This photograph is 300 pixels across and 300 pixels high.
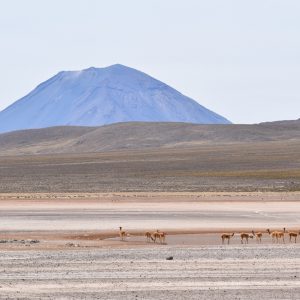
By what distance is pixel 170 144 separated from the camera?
152 metres

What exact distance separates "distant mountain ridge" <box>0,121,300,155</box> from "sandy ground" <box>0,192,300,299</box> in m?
107

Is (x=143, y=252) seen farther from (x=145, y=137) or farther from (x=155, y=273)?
(x=145, y=137)

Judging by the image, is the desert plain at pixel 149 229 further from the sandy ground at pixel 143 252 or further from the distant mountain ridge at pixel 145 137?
the distant mountain ridge at pixel 145 137

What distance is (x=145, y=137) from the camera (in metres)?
161

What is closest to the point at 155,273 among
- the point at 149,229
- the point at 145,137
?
the point at 149,229

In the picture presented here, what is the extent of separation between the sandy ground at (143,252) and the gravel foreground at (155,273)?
18 mm

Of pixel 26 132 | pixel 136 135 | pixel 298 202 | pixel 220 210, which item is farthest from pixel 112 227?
pixel 26 132

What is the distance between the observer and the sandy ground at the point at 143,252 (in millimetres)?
16609

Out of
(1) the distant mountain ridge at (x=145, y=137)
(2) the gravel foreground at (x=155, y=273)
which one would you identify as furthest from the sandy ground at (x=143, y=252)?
(1) the distant mountain ridge at (x=145, y=137)

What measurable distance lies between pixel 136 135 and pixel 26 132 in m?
30.3

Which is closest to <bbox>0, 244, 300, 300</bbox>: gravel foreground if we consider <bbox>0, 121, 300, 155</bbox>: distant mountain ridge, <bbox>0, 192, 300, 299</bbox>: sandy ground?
<bbox>0, 192, 300, 299</bbox>: sandy ground

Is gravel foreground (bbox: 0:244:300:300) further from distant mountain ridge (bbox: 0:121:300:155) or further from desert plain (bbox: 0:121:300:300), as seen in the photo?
distant mountain ridge (bbox: 0:121:300:155)

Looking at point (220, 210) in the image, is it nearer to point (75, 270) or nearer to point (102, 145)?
point (75, 270)

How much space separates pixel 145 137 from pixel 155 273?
14240cm
